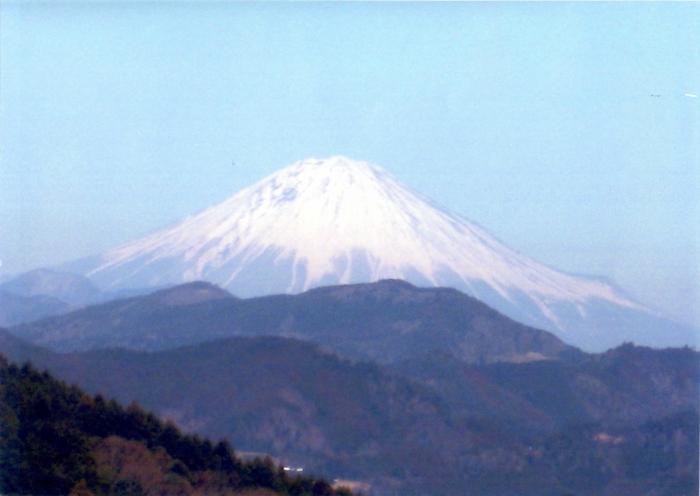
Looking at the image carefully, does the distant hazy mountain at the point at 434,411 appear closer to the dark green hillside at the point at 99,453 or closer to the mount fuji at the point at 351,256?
the mount fuji at the point at 351,256

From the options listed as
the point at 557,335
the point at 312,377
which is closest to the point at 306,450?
the point at 312,377

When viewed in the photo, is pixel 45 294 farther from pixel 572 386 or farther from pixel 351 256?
pixel 572 386

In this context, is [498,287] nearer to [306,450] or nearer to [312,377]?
[312,377]

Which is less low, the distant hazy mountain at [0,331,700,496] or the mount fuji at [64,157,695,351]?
the mount fuji at [64,157,695,351]

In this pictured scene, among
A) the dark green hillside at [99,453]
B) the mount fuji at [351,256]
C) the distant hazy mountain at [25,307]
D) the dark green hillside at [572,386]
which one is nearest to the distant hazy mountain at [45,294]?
the distant hazy mountain at [25,307]

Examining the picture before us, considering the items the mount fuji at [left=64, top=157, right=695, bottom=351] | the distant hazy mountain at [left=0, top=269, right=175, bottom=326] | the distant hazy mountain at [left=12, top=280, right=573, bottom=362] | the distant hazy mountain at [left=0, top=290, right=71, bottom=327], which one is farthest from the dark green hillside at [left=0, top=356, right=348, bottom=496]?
the mount fuji at [left=64, top=157, right=695, bottom=351]

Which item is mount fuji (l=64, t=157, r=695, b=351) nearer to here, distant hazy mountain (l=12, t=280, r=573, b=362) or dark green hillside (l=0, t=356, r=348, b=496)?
distant hazy mountain (l=12, t=280, r=573, b=362)

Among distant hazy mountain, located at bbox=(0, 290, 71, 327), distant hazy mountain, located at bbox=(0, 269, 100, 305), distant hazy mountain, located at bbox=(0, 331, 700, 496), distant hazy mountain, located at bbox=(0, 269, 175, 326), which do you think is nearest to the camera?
distant hazy mountain, located at bbox=(0, 331, 700, 496)
